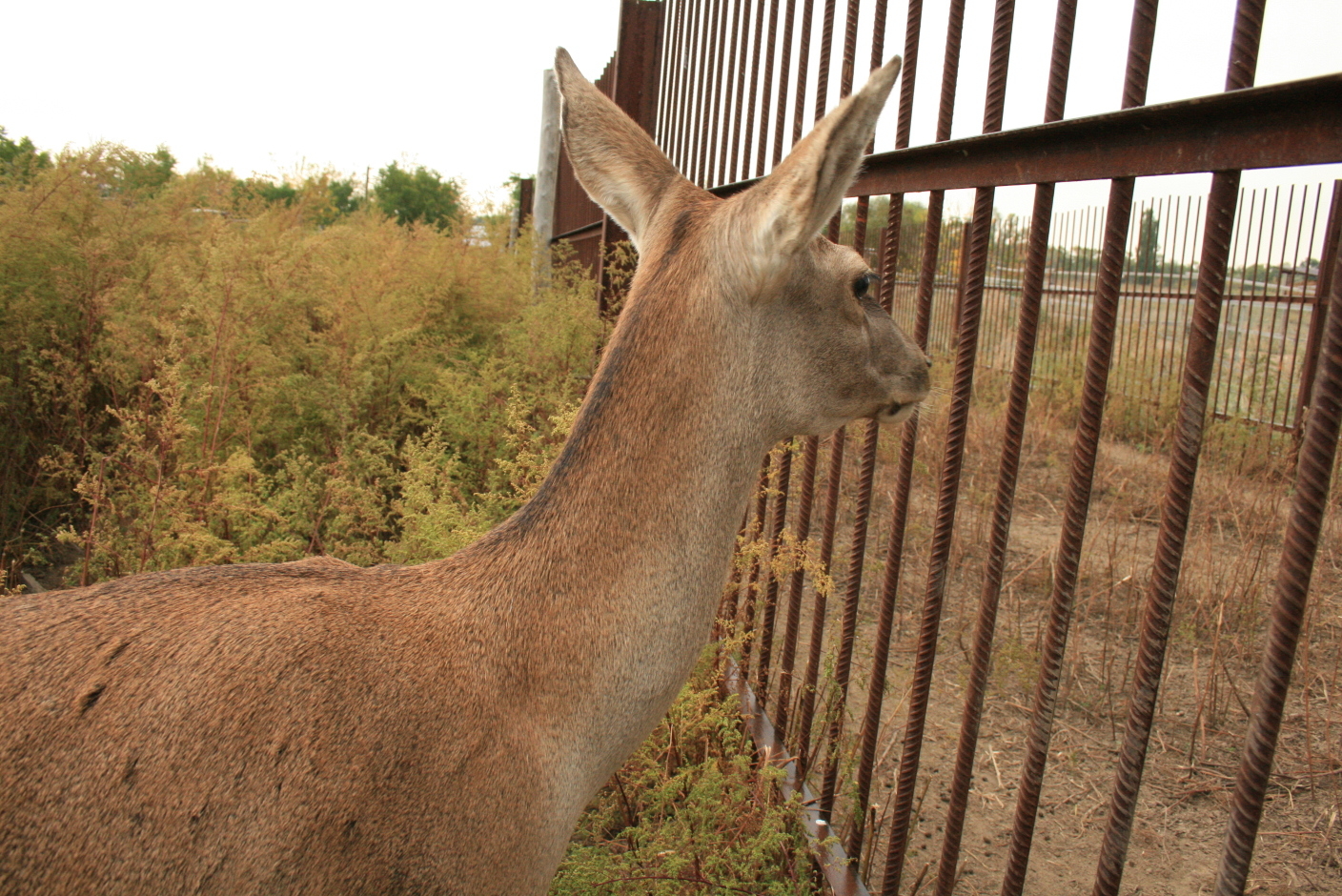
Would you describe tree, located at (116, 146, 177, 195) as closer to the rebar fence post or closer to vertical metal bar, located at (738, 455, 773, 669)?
vertical metal bar, located at (738, 455, 773, 669)

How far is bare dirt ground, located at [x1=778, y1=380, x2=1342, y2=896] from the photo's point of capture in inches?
137

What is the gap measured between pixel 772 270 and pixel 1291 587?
1.16 meters

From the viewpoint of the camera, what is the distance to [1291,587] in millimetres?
1444

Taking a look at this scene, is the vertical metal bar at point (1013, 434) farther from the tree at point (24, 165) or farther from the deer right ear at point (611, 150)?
the tree at point (24, 165)

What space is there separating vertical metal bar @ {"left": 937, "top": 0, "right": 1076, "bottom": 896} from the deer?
17.1 inches

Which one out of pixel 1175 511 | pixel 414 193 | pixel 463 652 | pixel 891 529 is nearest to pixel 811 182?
pixel 1175 511

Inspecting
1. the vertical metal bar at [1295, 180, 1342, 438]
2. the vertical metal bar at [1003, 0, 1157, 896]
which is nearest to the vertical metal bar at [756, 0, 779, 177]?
the vertical metal bar at [1003, 0, 1157, 896]

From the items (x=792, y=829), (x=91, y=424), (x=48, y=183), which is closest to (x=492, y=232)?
(x=48, y=183)

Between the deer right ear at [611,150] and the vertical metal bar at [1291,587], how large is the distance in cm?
160

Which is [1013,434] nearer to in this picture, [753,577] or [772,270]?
[772,270]

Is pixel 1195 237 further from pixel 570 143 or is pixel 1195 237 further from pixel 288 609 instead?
pixel 288 609

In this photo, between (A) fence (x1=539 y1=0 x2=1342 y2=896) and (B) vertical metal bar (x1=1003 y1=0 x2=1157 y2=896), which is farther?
(B) vertical metal bar (x1=1003 y1=0 x2=1157 y2=896)

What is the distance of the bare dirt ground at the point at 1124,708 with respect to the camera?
137 inches

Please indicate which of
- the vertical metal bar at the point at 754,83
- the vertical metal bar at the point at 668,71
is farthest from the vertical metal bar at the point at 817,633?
the vertical metal bar at the point at 668,71
